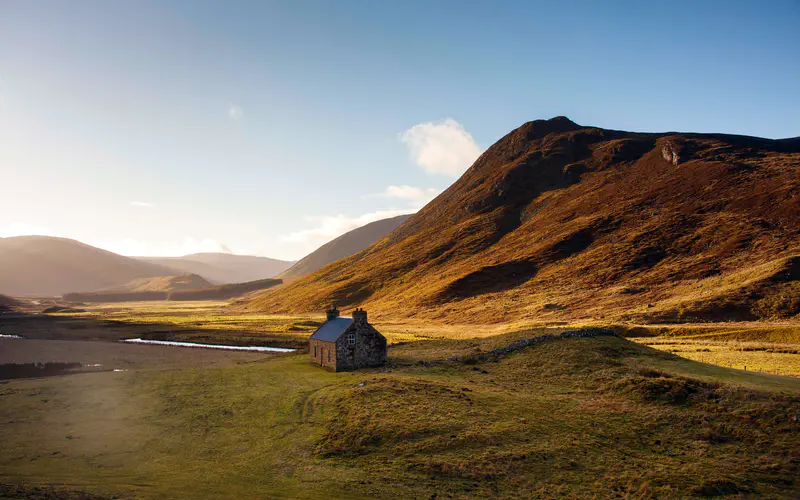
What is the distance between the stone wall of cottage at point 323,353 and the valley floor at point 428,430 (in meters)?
2.92

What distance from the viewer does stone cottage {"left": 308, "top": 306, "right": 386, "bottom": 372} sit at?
53406 millimetres

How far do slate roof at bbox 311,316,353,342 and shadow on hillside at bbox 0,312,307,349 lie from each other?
89.3ft

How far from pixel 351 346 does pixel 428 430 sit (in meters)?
23.7

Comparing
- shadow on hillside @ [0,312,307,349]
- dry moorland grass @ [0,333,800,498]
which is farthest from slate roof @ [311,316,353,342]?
shadow on hillside @ [0,312,307,349]

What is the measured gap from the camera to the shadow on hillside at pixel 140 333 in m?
96.5

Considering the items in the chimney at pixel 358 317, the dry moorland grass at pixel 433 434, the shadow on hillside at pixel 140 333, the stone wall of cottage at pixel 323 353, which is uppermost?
the chimney at pixel 358 317

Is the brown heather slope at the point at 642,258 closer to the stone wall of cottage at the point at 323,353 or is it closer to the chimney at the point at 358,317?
the chimney at the point at 358,317

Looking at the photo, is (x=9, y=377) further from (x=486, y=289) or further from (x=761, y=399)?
(x=486, y=289)

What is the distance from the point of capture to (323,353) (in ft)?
185

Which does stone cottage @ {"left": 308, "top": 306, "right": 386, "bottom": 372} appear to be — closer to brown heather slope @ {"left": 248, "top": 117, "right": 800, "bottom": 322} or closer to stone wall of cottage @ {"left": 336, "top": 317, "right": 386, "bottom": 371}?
stone wall of cottage @ {"left": 336, "top": 317, "right": 386, "bottom": 371}

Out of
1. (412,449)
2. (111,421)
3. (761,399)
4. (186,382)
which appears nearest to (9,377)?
(186,382)

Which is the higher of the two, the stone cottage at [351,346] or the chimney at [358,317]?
the chimney at [358,317]

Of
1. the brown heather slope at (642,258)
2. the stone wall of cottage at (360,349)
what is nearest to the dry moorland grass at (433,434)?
the stone wall of cottage at (360,349)

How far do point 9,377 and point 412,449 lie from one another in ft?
184
